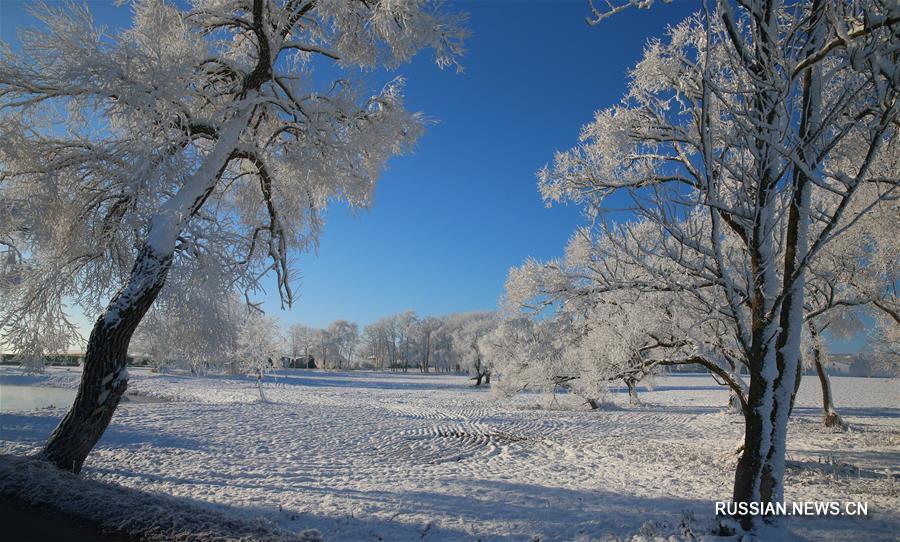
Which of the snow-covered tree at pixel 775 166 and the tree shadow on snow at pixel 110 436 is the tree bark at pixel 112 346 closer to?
the snow-covered tree at pixel 775 166

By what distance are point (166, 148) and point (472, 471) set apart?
8.24m

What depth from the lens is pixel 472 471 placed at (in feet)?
32.7

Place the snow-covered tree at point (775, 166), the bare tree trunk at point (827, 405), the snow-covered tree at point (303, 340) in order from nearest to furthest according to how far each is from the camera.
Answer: the snow-covered tree at point (775, 166) → the bare tree trunk at point (827, 405) → the snow-covered tree at point (303, 340)

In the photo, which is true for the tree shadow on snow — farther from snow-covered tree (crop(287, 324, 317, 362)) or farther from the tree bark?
snow-covered tree (crop(287, 324, 317, 362))

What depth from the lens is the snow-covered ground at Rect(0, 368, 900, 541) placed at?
5.74 metres

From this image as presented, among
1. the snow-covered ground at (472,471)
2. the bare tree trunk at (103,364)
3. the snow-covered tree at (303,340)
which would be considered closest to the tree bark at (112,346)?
the bare tree trunk at (103,364)

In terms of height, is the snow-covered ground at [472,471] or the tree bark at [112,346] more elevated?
the tree bark at [112,346]

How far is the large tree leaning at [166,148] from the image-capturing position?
5.87 metres

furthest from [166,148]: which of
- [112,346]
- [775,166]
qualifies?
[775,166]

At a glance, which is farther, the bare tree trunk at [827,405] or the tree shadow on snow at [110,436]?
the bare tree trunk at [827,405]

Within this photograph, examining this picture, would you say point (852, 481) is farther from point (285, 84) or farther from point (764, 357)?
point (285, 84)

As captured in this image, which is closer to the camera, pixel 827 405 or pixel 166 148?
pixel 166 148

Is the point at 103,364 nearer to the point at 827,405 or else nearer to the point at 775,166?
the point at 775,166

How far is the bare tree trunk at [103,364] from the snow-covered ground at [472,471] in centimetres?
115
